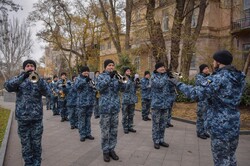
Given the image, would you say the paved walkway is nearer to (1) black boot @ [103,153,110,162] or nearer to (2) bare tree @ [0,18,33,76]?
(1) black boot @ [103,153,110,162]

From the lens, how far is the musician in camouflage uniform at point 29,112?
4332 millimetres

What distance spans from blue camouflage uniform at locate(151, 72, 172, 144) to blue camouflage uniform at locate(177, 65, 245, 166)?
2382 mm

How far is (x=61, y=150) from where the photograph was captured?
6.10 meters

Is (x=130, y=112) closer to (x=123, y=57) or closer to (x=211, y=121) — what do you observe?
(x=211, y=121)

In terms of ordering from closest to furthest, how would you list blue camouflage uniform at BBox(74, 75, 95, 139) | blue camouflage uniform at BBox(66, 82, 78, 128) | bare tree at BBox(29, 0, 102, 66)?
blue camouflage uniform at BBox(74, 75, 95, 139), blue camouflage uniform at BBox(66, 82, 78, 128), bare tree at BBox(29, 0, 102, 66)

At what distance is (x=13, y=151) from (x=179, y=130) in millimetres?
5273

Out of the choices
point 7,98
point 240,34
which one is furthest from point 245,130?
point 7,98

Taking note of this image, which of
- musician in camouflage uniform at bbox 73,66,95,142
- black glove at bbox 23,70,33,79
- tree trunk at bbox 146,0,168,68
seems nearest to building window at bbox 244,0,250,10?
tree trunk at bbox 146,0,168,68

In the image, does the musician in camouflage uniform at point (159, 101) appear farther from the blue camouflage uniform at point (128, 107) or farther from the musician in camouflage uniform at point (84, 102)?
the musician in camouflage uniform at point (84, 102)

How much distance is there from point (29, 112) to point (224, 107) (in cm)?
334

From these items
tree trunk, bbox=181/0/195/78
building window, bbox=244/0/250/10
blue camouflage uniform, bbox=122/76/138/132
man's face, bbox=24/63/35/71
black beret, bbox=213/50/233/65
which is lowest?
blue camouflage uniform, bbox=122/76/138/132

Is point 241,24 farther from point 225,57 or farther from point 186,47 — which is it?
point 225,57

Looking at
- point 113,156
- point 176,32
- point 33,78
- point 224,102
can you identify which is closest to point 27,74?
point 33,78

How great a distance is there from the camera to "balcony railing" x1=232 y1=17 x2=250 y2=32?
64.2ft
